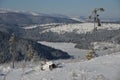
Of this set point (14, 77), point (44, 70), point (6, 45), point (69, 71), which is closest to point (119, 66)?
point (69, 71)

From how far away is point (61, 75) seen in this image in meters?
16.4

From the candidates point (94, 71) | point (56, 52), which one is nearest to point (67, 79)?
point (94, 71)

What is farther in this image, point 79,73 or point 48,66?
point 48,66

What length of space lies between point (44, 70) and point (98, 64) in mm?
3103

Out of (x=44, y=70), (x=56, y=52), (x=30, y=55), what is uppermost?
(x=44, y=70)

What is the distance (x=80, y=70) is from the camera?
17.3 meters

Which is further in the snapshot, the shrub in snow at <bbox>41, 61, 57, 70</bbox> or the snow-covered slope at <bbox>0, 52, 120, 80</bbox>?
the shrub in snow at <bbox>41, 61, 57, 70</bbox>

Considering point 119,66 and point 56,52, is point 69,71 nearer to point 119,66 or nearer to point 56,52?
point 119,66

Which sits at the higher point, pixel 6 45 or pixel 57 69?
pixel 57 69

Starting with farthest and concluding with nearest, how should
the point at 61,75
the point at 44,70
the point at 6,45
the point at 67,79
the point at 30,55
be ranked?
the point at 6,45 < the point at 30,55 < the point at 44,70 < the point at 61,75 < the point at 67,79

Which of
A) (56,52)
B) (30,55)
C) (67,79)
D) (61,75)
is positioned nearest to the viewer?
(67,79)

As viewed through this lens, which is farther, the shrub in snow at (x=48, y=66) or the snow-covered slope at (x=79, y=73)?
the shrub in snow at (x=48, y=66)

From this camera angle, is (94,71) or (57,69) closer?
(94,71)

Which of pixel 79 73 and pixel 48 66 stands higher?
pixel 79 73
